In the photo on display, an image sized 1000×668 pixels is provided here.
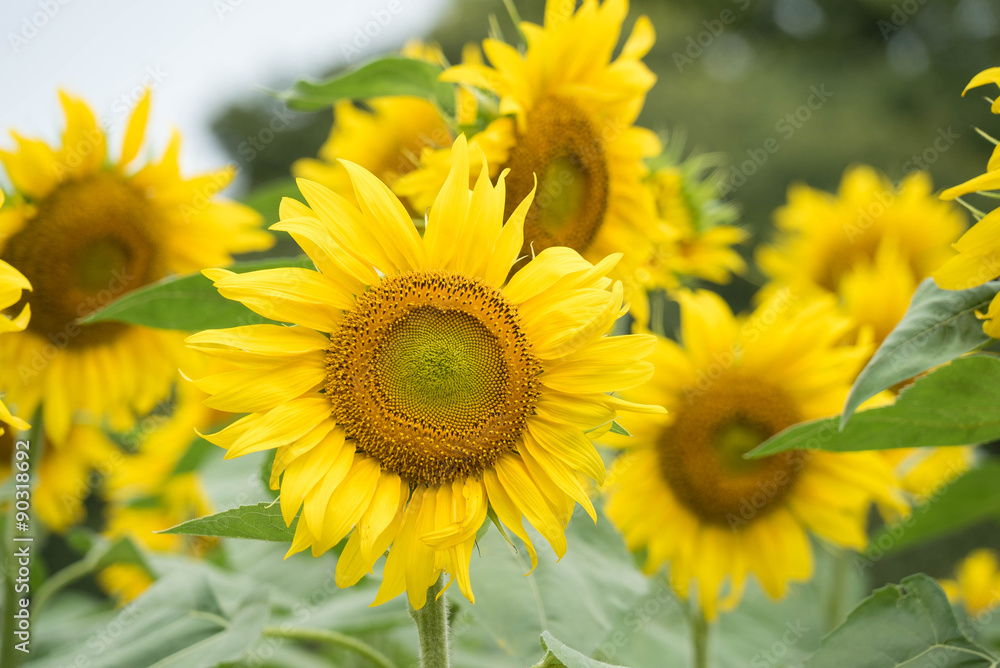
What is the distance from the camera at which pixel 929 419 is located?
862 millimetres

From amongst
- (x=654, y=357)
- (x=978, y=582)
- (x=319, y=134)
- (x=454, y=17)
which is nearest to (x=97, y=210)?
(x=654, y=357)

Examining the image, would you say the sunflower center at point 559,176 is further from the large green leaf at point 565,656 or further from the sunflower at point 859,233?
the sunflower at point 859,233

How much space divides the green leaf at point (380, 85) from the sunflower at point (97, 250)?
369 millimetres

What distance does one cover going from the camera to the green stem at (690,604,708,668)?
4.57ft

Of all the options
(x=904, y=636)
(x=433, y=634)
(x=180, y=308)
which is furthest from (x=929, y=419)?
(x=180, y=308)

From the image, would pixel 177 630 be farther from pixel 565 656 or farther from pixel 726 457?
pixel 726 457

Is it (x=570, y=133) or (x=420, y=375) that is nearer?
(x=420, y=375)

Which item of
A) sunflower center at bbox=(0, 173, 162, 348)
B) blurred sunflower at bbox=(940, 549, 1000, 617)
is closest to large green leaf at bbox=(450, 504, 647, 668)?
sunflower center at bbox=(0, 173, 162, 348)

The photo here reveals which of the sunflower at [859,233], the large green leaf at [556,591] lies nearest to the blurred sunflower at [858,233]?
the sunflower at [859,233]

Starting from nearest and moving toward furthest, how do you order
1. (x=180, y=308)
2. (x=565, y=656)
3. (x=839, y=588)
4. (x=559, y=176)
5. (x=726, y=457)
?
(x=565, y=656) < (x=180, y=308) < (x=559, y=176) < (x=726, y=457) < (x=839, y=588)

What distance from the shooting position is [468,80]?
107 cm

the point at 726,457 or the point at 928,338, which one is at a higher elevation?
the point at 928,338

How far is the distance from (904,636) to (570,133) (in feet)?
2.55

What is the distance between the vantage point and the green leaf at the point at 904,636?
2.90ft
